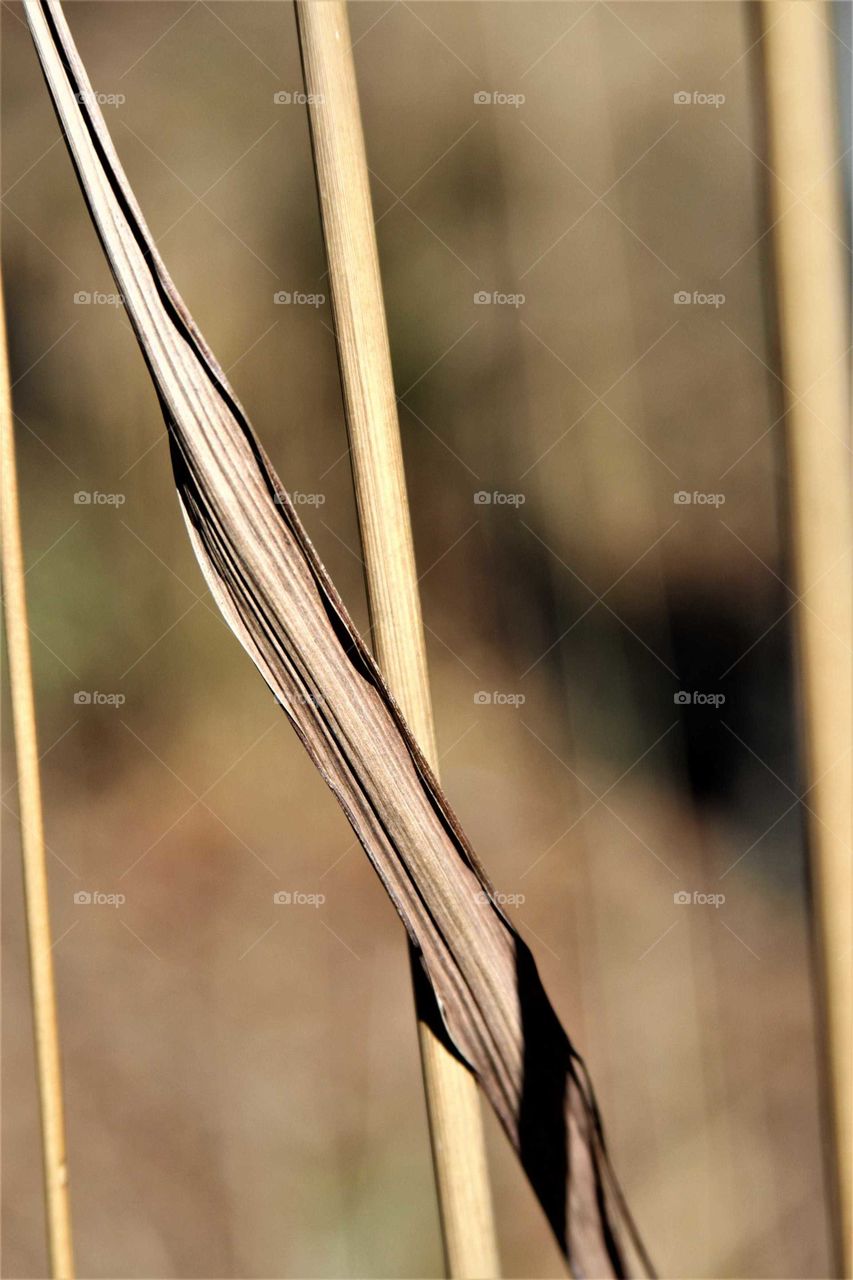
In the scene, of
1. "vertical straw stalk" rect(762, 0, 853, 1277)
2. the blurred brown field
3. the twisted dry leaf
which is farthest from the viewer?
the blurred brown field

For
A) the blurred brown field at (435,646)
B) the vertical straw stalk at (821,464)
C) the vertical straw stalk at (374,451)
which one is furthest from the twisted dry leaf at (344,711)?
the blurred brown field at (435,646)

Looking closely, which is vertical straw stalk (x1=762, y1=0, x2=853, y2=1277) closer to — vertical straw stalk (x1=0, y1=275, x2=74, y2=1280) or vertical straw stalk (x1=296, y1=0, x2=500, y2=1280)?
vertical straw stalk (x1=296, y1=0, x2=500, y2=1280)

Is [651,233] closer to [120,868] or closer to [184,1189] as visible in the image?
[120,868]

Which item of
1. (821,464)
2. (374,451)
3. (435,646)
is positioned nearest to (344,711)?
(374,451)

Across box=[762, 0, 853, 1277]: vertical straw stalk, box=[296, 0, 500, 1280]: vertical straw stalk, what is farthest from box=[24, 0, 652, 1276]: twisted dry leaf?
box=[762, 0, 853, 1277]: vertical straw stalk

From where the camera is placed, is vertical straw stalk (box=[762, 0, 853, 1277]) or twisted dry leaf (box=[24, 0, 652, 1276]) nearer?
twisted dry leaf (box=[24, 0, 652, 1276])

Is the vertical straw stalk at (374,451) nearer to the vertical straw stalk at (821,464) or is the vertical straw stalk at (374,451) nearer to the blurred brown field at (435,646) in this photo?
the vertical straw stalk at (821,464)

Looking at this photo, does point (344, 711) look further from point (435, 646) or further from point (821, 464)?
point (435, 646)

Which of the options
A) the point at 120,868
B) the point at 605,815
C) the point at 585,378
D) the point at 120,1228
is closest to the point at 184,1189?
the point at 120,1228
